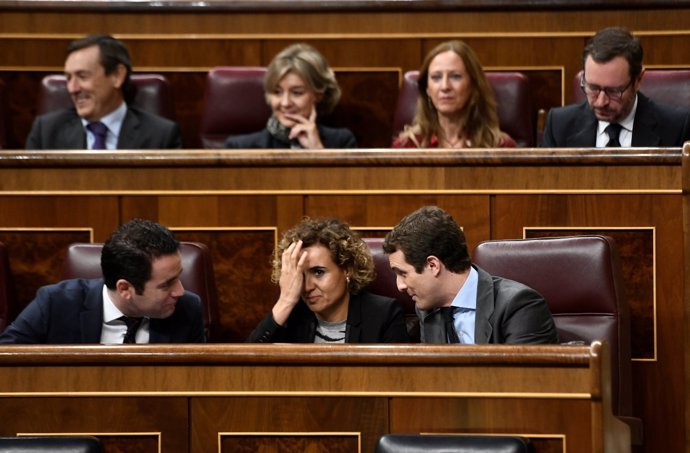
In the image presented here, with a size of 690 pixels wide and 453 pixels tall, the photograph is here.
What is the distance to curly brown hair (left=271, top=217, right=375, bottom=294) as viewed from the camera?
1429mm

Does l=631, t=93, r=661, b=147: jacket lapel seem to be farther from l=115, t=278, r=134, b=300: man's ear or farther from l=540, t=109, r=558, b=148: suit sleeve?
l=115, t=278, r=134, b=300: man's ear

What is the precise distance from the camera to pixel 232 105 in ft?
6.51

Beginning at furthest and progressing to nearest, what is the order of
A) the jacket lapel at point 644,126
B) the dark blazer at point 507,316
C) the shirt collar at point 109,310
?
the jacket lapel at point 644,126, the shirt collar at point 109,310, the dark blazer at point 507,316

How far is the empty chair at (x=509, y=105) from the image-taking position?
6.26 feet

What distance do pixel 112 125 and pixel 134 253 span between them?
578mm

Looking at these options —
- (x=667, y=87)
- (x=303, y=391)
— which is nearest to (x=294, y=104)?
(x=667, y=87)

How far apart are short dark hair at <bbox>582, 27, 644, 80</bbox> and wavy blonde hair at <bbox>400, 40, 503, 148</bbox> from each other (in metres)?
0.17

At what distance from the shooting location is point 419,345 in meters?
1.12

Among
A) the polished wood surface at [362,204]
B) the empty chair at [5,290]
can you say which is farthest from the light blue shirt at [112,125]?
the empty chair at [5,290]

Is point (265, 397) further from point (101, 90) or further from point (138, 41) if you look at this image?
point (138, 41)

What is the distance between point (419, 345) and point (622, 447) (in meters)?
0.20

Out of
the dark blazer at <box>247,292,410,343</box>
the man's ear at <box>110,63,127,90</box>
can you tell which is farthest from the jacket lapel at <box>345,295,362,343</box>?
the man's ear at <box>110,63,127,90</box>

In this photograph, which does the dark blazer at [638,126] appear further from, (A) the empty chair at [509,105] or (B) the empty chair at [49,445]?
(B) the empty chair at [49,445]

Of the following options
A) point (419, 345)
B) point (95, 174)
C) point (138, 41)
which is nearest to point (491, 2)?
point (138, 41)
